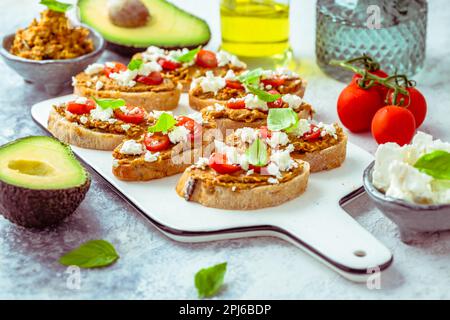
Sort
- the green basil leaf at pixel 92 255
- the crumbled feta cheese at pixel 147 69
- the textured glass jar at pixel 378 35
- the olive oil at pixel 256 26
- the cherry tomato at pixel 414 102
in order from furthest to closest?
the olive oil at pixel 256 26 → the textured glass jar at pixel 378 35 → the crumbled feta cheese at pixel 147 69 → the cherry tomato at pixel 414 102 → the green basil leaf at pixel 92 255

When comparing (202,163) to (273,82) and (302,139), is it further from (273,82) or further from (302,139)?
(273,82)

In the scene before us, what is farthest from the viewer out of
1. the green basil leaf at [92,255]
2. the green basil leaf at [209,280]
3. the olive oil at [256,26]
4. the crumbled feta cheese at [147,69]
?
the olive oil at [256,26]

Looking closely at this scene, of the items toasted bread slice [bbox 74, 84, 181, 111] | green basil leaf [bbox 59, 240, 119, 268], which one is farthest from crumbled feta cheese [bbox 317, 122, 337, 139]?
green basil leaf [bbox 59, 240, 119, 268]

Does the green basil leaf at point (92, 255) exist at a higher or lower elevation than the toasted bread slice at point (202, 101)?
lower

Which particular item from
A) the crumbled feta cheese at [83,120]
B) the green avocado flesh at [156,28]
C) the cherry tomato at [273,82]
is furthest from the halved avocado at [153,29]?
the crumbled feta cheese at [83,120]

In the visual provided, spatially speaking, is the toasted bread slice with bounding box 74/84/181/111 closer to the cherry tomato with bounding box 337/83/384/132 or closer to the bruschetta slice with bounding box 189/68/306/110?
the bruschetta slice with bounding box 189/68/306/110

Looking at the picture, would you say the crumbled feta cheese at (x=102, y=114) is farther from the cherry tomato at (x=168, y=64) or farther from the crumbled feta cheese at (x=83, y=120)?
the cherry tomato at (x=168, y=64)

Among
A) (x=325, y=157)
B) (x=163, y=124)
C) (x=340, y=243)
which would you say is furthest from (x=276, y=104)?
(x=340, y=243)

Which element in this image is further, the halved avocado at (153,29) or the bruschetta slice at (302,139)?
the halved avocado at (153,29)
